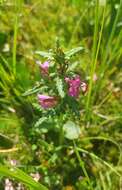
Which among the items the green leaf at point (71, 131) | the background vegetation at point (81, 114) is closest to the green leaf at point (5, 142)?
the background vegetation at point (81, 114)

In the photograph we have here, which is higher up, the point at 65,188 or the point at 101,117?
the point at 101,117

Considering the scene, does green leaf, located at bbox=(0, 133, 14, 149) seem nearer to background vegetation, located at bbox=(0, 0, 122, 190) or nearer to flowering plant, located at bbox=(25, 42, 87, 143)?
background vegetation, located at bbox=(0, 0, 122, 190)

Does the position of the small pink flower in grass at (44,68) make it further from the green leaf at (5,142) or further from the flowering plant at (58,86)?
the green leaf at (5,142)

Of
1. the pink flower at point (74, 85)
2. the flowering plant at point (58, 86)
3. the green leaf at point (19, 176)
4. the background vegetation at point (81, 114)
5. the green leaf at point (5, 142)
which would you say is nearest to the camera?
the green leaf at point (19, 176)

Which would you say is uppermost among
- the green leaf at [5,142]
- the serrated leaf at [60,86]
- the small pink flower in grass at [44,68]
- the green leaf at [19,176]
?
the small pink flower in grass at [44,68]

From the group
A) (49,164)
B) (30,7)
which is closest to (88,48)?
(30,7)

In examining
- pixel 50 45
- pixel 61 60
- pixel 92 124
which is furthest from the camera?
pixel 50 45

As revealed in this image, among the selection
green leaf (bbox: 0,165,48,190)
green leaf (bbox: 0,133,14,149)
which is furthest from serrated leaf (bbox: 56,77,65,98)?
green leaf (bbox: 0,133,14,149)

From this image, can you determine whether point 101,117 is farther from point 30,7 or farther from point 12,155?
point 30,7
